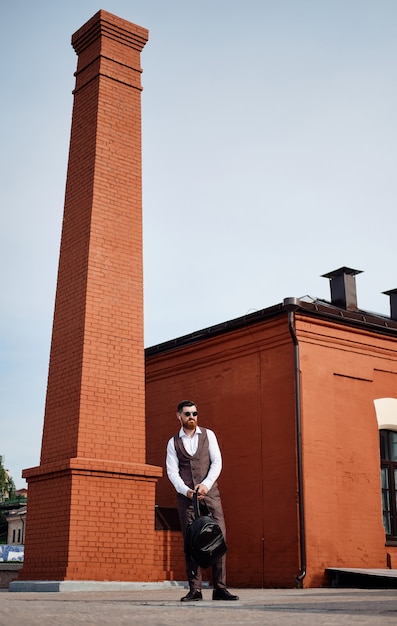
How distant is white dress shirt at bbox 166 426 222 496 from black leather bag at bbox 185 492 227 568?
1.26ft

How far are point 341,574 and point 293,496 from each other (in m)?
1.27

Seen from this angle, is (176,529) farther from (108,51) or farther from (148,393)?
(108,51)

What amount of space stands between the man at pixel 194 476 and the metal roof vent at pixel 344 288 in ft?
29.9

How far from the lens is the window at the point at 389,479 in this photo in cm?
1296

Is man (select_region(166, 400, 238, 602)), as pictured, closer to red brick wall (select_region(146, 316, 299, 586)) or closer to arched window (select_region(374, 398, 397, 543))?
red brick wall (select_region(146, 316, 299, 586))

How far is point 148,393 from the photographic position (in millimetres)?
15375

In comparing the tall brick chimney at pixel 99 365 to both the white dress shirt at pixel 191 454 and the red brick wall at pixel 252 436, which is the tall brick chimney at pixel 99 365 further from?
the white dress shirt at pixel 191 454

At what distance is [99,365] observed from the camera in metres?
10.4

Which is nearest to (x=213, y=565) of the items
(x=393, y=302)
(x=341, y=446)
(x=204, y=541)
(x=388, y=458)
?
(x=204, y=541)

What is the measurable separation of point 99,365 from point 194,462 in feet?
13.2

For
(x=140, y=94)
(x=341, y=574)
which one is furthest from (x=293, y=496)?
(x=140, y=94)

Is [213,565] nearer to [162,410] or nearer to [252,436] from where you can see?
[252,436]

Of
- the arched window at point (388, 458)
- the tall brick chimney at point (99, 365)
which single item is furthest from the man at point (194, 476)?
the arched window at point (388, 458)

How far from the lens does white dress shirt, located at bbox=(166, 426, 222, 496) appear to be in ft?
21.2
